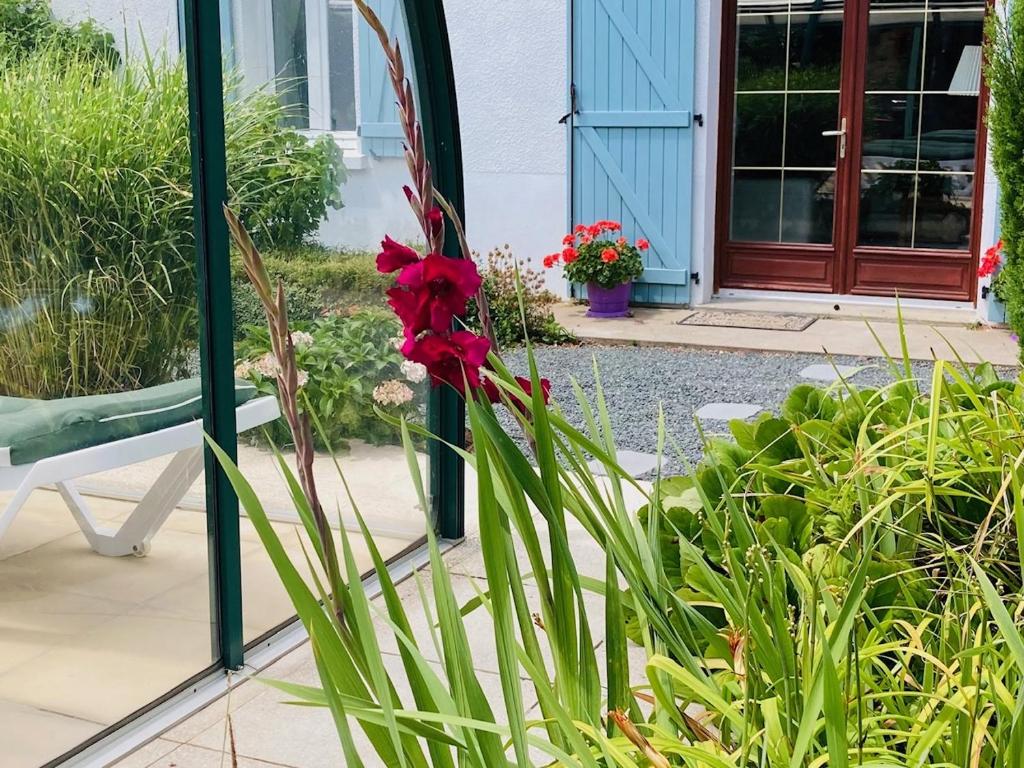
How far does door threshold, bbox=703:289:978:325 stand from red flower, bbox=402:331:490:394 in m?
6.74

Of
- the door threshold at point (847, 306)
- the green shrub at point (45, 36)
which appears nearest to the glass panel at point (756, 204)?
the door threshold at point (847, 306)

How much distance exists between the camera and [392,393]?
365 cm

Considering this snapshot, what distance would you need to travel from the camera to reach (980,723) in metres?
1.23

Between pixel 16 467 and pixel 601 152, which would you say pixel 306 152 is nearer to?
pixel 16 467

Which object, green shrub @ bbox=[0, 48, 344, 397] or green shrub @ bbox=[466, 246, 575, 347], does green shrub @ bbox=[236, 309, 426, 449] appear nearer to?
green shrub @ bbox=[0, 48, 344, 397]

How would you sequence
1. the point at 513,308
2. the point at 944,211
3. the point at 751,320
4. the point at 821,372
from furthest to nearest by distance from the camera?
1. the point at 944,211
2. the point at 751,320
3. the point at 513,308
4. the point at 821,372

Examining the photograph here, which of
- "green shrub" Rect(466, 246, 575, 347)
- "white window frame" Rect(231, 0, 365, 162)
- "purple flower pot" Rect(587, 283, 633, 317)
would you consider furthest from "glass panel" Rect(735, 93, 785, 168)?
"white window frame" Rect(231, 0, 365, 162)

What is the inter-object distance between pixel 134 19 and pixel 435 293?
1.71 metres

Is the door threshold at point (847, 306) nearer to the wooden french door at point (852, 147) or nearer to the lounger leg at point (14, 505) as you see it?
the wooden french door at point (852, 147)

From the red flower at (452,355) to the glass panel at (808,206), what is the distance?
24.3 ft

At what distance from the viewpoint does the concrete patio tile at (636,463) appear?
473cm

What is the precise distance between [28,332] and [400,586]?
4.63 ft

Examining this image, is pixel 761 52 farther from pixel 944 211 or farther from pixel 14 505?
pixel 14 505

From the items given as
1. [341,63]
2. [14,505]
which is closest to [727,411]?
[341,63]
